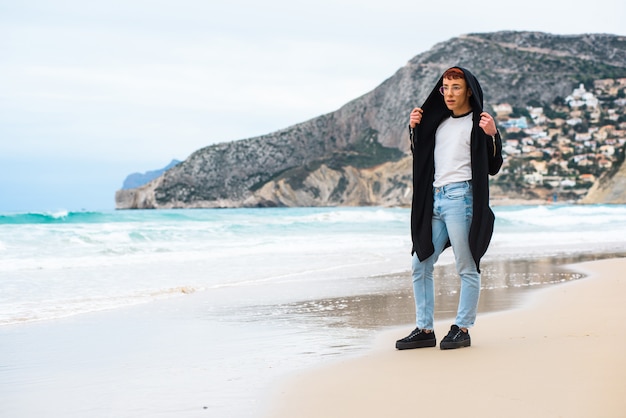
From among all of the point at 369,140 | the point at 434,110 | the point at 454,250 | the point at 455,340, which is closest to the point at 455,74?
the point at 434,110

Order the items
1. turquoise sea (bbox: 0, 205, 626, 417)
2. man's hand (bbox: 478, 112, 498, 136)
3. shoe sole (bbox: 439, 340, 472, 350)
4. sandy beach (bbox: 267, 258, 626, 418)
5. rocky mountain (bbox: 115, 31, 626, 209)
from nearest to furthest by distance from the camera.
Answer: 1. sandy beach (bbox: 267, 258, 626, 418)
2. turquoise sea (bbox: 0, 205, 626, 417)
3. man's hand (bbox: 478, 112, 498, 136)
4. shoe sole (bbox: 439, 340, 472, 350)
5. rocky mountain (bbox: 115, 31, 626, 209)

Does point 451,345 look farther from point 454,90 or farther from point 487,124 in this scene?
point 454,90

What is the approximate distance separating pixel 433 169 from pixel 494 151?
0.34 m

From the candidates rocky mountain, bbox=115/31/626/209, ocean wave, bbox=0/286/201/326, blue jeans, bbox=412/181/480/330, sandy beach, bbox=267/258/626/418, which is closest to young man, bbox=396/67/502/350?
blue jeans, bbox=412/181/480/330

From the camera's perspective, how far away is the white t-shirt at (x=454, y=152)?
399cm

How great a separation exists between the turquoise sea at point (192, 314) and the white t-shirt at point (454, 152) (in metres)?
1.08

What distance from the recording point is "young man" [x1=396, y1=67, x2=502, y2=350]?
3930 millimetres

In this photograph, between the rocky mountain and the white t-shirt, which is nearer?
the white t-shirt

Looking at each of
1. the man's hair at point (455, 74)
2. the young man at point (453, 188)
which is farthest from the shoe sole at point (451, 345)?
the man's hair at point (455, 74)

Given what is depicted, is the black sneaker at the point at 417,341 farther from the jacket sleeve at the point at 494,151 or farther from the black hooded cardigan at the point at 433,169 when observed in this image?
the jacket sleeve at the point at 494,151

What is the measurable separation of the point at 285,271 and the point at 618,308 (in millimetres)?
5253

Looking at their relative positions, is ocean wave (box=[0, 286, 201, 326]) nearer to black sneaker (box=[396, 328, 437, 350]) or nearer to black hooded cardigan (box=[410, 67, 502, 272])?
black sneaker (box=[396, 328, 437, 350])

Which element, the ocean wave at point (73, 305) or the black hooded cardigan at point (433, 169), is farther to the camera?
the ocean wave at point (73, 305)

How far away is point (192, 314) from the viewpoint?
5922mm
